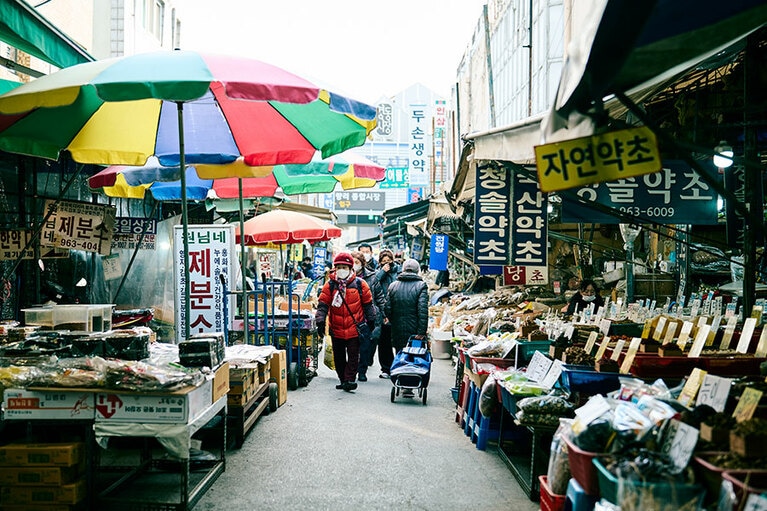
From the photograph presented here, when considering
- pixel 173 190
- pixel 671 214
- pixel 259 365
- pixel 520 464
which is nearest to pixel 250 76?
pixel 259 365

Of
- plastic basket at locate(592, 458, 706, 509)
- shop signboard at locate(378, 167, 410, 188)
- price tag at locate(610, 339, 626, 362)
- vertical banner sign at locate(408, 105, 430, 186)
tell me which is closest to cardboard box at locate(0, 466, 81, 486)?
plastic basket at locate(592, 458, 706, 509)

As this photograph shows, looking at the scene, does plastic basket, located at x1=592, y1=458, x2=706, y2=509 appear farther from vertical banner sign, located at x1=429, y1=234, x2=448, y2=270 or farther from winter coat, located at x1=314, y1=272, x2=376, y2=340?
vertical banner sign, located at x1=429, y1=234, x2=448, y2=270

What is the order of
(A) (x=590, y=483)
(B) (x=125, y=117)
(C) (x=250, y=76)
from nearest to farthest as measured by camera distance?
Result: (A) (x=590, y=483), (C) (x=250, y=76), (B) (x=125, y=117)

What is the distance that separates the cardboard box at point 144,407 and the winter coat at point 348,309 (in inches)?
Result: 225

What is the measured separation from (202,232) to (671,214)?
6529 millimetres

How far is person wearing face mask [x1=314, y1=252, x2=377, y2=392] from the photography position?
10.6 metres

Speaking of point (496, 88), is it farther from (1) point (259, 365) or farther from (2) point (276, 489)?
(2) point (276, 489)

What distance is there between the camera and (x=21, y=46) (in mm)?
6430

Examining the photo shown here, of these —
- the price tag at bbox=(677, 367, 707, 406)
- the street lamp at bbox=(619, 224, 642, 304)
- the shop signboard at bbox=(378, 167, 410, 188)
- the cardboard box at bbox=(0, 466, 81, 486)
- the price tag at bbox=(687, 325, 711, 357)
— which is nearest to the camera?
the price tag at bbox=(677, 367, 707, 406)

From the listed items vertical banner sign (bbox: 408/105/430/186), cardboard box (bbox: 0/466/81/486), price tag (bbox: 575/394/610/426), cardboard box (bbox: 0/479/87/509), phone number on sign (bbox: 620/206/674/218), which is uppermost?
vertical banner sign (bbox: 408/105/430/186)

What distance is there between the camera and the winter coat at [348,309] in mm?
10586

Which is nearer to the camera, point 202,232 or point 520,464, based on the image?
point 520,464

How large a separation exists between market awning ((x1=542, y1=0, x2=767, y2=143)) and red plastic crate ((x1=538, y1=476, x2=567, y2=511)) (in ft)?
8.51

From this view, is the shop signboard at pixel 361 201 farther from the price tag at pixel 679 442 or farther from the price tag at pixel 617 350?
the price tag at pixel 679 442
